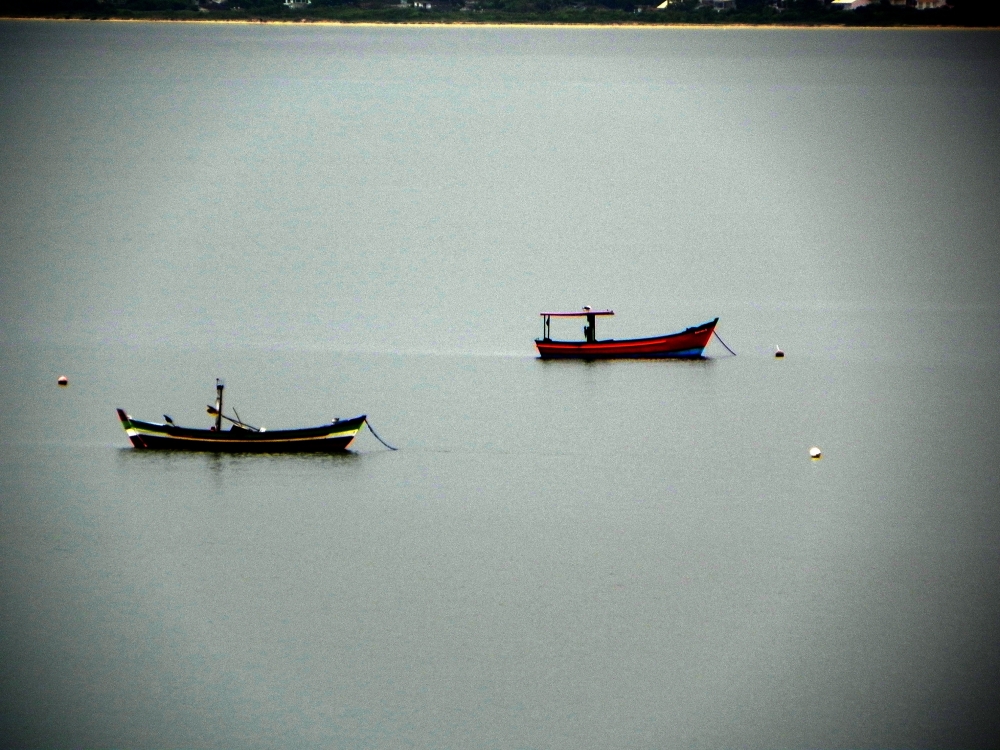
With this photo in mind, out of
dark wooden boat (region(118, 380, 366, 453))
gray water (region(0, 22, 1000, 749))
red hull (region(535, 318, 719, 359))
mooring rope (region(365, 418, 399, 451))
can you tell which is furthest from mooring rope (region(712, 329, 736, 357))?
dark wooden boat (region(118, 380, 366, 453))

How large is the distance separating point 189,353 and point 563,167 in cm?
5276

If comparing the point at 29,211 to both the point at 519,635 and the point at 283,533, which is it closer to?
the point at 283,533

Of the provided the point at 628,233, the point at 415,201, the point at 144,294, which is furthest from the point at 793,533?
the point at 415,201

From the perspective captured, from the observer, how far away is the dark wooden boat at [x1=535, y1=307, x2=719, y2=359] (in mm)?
40062

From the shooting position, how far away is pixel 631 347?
4038cm

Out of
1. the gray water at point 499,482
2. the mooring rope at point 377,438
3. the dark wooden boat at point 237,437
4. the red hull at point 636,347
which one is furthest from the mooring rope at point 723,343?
the dark wooden boat at point 237,437

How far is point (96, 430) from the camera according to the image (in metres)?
33.4

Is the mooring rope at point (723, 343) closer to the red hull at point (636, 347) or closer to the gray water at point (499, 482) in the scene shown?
the gray water at point (499, 482)

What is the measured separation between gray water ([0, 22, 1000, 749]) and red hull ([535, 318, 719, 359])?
51cm

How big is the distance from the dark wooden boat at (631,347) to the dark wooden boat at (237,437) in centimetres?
992

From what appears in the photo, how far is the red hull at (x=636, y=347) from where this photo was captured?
40.1 m

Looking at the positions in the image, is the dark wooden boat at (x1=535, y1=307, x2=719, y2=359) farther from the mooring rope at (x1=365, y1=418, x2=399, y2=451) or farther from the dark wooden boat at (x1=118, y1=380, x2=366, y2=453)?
the dark wooden boat at (x1=118, y1=380, x2=366, y2=453)

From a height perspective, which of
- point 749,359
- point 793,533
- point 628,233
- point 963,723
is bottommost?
point 963,723

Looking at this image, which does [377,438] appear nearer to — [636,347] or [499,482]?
[499,482]
